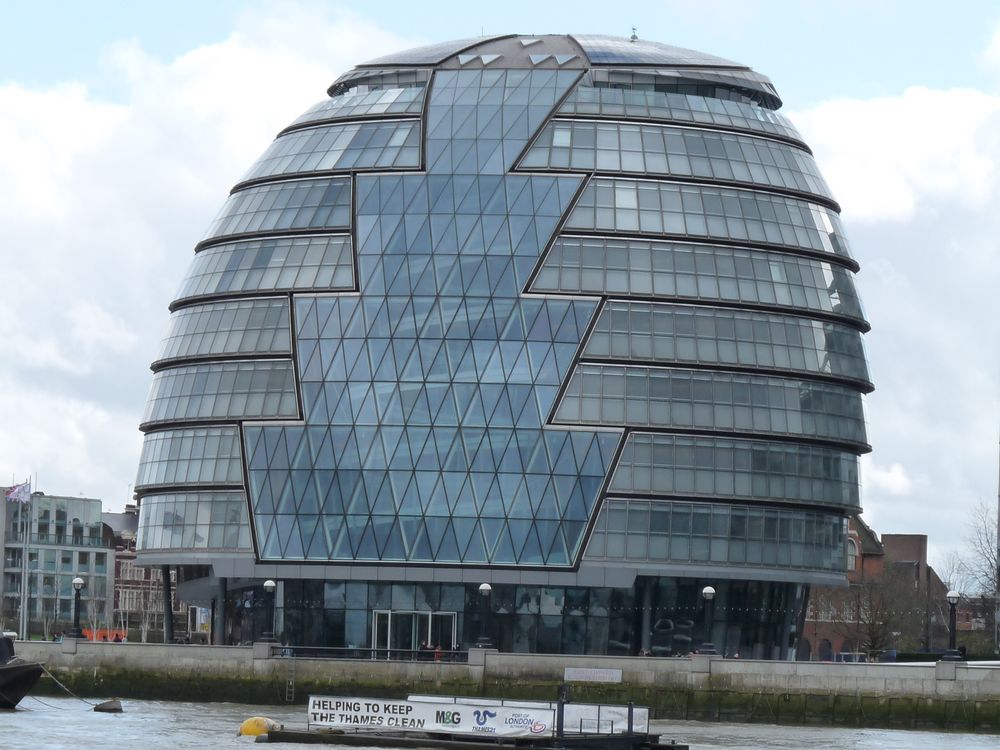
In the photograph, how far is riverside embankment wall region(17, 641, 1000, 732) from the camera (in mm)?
78812

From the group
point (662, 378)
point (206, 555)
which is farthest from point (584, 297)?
point (206, 555)

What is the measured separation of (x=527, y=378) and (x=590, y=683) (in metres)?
18.5

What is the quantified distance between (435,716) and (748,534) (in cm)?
3848

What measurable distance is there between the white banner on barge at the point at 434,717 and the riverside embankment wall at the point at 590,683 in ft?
57.8

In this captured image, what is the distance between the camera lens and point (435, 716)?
63.9 metres

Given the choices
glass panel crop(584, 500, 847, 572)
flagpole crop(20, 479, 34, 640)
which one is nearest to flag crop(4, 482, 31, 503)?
flagpole crop(20, 479, 34, 640)

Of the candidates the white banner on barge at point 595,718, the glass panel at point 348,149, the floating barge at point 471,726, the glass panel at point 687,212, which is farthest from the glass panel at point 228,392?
the white banner on barge at point 595,718

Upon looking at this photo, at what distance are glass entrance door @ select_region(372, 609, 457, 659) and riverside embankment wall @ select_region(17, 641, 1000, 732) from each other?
507 inches

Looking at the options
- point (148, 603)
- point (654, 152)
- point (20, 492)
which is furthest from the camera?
point (148, 603)

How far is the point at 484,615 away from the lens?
95062 millimetres

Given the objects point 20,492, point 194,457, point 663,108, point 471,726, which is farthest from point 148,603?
point 471,726

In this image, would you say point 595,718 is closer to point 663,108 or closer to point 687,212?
point 687,212

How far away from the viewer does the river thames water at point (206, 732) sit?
215 feet

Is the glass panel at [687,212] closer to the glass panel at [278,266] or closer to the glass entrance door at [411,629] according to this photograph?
the glass panel at [278,266]
